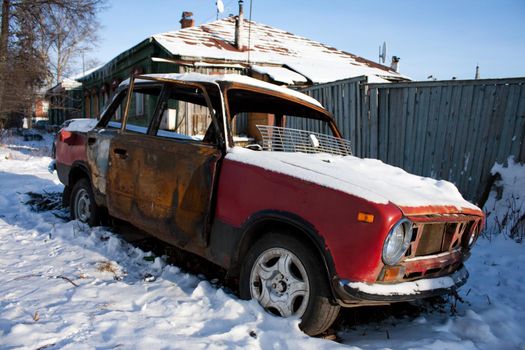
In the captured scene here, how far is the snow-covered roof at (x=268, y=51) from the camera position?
12422 millimetres

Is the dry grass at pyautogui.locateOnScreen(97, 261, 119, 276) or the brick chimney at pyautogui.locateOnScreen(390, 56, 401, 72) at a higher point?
the brick chimney at pyautogui.locateOnScreen(390, 56, 401, 72)

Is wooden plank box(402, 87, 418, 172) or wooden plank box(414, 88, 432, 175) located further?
wooden plank box(402, 87, 418, 172)

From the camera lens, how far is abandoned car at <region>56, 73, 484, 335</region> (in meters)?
2.38

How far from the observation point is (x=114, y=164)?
13.4 feet

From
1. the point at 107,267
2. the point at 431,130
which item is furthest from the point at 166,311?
the point at 431,130

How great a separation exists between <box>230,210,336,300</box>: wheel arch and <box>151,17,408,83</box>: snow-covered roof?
879 cm

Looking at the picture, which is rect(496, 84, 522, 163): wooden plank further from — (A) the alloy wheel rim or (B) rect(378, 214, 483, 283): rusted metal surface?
(A) the alloy wheel rim

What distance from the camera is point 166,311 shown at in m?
2.81

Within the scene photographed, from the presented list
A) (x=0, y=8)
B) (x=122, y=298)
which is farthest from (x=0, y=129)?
(x=122, y=298)

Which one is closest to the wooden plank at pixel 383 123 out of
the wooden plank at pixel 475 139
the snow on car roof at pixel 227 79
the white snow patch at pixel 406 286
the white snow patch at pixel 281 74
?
the wooden plank at pixel 475 139

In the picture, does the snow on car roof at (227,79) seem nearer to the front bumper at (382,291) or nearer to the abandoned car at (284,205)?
the abandoned car at (284,205)

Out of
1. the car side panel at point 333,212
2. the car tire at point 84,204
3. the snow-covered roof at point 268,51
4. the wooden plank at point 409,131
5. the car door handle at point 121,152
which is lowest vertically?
the car tire at point 84,204

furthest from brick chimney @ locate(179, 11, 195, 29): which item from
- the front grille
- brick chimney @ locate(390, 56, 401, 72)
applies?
the front grille

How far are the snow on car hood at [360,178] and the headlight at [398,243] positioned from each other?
13 centimetres
